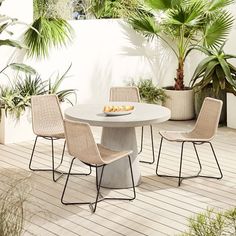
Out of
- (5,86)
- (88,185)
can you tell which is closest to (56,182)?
(88,185)

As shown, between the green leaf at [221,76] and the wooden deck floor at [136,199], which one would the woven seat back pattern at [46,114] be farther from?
the green leaf at [221,76]

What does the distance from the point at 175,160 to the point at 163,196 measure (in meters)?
1.21

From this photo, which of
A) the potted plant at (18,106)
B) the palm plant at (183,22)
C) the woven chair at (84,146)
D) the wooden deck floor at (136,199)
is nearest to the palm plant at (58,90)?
the potted plant at (18,106)

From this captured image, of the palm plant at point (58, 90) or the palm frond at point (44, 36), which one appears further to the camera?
the palm plant at point (58, 90)

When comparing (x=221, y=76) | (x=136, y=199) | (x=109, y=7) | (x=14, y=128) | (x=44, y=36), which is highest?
(x=109, y=7)

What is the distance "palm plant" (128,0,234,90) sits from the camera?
784cm

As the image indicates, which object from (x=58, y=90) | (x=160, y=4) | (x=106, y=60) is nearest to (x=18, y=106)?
(x=58, y=90)

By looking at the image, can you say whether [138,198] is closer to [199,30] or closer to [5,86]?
[5,86]

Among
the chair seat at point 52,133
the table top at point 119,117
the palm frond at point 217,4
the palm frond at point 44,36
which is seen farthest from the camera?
the palm frond at point 217,4

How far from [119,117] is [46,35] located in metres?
2.57

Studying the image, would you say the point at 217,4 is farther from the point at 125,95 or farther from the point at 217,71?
the point at 125,95

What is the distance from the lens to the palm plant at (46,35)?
6988 mm

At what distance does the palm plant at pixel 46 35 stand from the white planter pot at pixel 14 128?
828 millimetres

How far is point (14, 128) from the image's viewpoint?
6844mm
